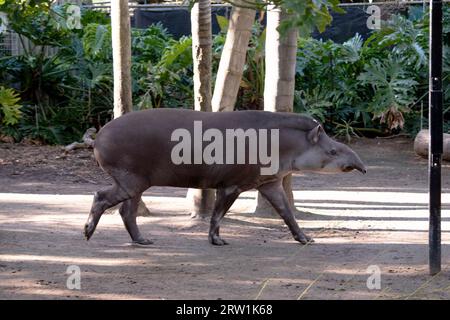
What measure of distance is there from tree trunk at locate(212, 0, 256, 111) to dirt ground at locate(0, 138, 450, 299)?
1350mm

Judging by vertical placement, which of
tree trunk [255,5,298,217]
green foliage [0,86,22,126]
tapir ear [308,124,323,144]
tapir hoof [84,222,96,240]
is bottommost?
tapir hoof [84,222,96,240]

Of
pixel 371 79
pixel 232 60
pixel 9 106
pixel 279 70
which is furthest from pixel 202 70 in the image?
pixel 371 79

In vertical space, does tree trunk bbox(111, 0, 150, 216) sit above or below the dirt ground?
above

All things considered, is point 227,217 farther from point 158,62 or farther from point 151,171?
point 158,62

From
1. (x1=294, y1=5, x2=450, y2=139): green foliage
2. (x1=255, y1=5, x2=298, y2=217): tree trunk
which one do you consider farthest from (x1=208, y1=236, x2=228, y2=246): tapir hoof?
(x1=294, y1=5, x2=450, y2=139): green foliage

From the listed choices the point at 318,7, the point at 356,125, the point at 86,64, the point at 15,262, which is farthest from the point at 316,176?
the point at 318,7

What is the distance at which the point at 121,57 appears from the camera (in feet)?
31.8

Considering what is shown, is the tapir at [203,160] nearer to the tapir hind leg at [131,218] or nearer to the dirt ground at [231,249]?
the tapir hind leg at [131,218]

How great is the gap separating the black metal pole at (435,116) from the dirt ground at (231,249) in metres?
0.49

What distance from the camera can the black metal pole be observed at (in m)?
6.34

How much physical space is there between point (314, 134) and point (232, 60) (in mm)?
1991

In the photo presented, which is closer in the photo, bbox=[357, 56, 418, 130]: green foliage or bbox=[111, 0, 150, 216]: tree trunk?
bbox=[111, 0, 150, 216]: tree trunk

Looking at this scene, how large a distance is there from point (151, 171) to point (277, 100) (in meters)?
2.20

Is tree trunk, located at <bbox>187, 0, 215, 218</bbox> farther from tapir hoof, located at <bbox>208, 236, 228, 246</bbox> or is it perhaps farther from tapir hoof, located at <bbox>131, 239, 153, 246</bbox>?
tapir hoof, located at <bbox>131, 239, 153, 246</bbox>
